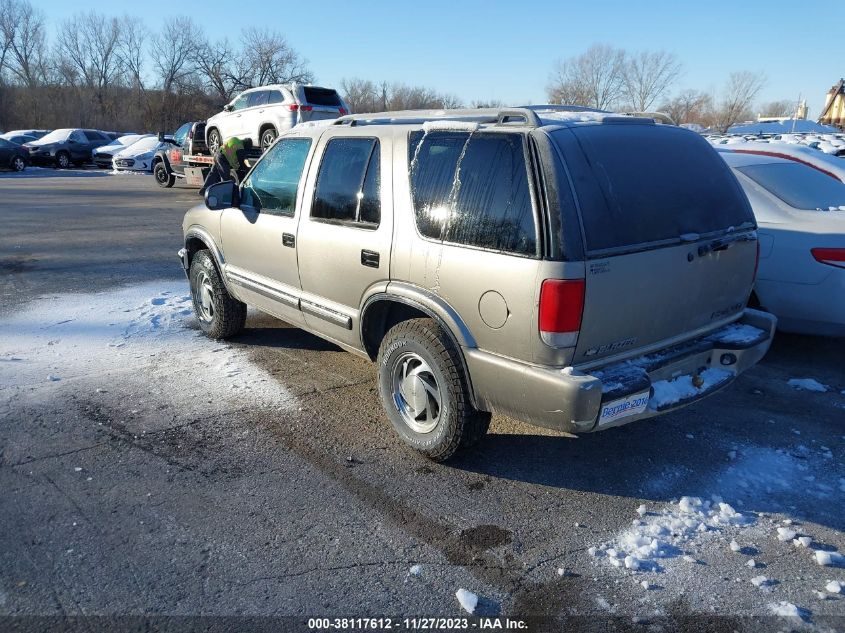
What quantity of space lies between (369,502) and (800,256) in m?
3.79

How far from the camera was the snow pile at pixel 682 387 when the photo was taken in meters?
3.35

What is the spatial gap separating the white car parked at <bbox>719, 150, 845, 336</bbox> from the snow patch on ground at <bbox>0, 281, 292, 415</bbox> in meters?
3.85

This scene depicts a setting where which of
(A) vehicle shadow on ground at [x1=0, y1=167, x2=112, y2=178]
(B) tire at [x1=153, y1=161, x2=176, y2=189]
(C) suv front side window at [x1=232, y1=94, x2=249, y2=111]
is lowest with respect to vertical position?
(A) vehicle shadow on ground at [x1=0, y1=167, x2=112, y2=178]

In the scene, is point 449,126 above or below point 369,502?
above

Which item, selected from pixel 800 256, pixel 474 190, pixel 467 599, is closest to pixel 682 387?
pixel 474 190

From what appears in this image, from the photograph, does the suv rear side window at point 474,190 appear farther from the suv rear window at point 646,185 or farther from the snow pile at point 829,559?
the snow pile at point 829,559

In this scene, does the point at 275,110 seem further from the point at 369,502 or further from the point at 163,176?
the point at 369,502

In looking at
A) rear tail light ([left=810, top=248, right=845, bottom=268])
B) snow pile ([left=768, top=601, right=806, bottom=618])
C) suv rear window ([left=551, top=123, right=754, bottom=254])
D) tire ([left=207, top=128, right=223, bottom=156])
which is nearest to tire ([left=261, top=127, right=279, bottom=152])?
tire ([left=207, top=128, right=223, bottom=156])

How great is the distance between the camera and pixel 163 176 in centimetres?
2205

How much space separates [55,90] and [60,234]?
175 feet

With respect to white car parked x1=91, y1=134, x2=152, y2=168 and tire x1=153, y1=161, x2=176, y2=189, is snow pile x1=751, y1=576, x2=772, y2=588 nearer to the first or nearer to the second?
tire x1=153, y1=161, x2=176, y2=189

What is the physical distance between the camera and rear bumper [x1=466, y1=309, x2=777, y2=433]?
2.98m

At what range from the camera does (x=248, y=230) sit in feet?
16.6

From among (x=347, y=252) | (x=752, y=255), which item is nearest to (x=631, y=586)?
(x=752, y=255)
